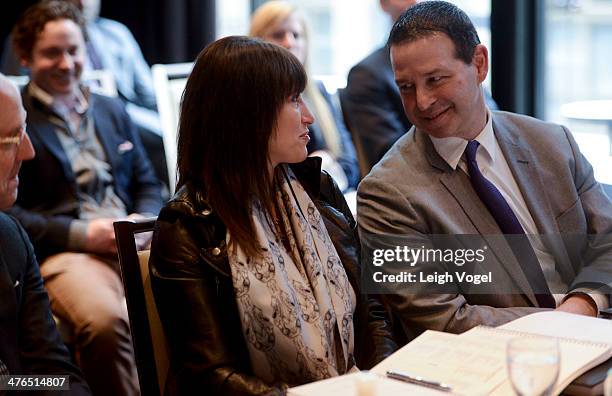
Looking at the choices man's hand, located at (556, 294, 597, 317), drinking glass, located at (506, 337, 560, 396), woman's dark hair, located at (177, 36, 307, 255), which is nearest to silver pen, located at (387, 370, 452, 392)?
drinking glass, located at (506, 337, 560, 396)

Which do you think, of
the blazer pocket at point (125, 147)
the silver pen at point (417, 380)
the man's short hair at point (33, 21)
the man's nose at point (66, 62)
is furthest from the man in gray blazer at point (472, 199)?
the man's short hair at point (33, 21)

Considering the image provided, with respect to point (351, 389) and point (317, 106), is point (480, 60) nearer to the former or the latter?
point (351, 389)

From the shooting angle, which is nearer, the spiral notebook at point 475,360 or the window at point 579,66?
the spiral notebook at point 475,360

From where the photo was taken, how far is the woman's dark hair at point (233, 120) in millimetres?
1669

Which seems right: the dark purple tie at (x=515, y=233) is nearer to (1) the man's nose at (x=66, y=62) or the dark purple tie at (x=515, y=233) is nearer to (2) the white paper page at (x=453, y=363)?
(2) the white paper page at (x=453, y=363)

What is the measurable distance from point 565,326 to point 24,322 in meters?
1.05

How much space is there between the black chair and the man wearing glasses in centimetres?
19

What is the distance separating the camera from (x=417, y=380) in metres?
1.33

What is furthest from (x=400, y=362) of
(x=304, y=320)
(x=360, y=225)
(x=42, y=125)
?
(x=42, y=125)

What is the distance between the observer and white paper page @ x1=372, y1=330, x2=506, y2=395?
1.33 metres

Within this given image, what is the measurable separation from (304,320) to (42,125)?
171cm

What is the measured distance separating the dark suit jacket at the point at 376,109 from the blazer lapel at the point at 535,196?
53.2 inches

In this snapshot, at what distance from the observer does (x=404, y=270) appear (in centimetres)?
186

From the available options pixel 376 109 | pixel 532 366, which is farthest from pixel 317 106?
pixel 532 366
